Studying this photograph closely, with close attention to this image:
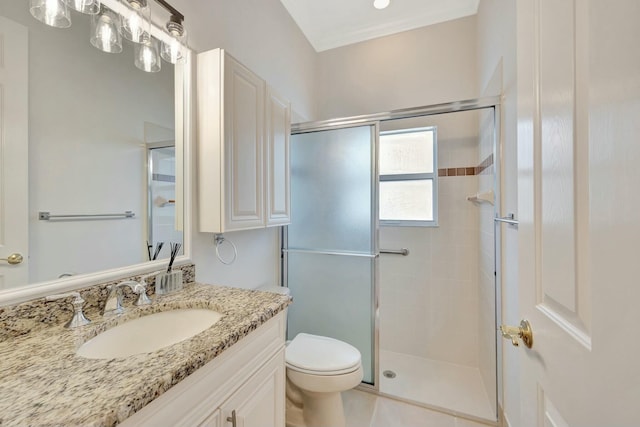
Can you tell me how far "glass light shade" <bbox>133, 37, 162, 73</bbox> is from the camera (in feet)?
3.63

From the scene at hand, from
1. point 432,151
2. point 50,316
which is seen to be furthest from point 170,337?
point 432,151

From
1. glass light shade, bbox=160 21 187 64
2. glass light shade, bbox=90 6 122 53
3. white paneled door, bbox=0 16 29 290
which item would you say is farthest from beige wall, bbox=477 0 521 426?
white paneled door, bbox=0 16 29 290

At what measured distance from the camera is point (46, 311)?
31.4 inches

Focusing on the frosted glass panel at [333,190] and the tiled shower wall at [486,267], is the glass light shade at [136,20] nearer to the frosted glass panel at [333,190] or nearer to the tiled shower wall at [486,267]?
the frosted glass panel at [333,190]

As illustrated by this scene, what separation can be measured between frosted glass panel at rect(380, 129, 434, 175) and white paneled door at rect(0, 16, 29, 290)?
88.4 inches

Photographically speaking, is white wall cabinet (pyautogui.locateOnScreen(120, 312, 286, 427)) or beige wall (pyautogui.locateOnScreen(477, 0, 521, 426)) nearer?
white wall cabinet (pyautogui.locateOnScreen(120, 312, 286, 427))

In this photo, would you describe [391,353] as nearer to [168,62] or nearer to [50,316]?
[50,316]

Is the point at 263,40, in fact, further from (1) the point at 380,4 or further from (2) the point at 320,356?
(2) the point at 320,356

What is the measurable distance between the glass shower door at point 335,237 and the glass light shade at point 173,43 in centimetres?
99

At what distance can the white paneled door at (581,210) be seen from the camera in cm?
37

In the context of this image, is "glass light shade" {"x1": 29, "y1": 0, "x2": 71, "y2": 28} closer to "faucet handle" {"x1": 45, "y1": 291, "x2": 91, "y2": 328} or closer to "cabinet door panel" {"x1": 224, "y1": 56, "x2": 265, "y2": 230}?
"cabinet door panel" {"x1": 224, "y1": 56, "x2": 265, "y2": 230}

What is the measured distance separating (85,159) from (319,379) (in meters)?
1.43

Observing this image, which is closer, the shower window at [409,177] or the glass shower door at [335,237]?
the glass shower door at [335,237]

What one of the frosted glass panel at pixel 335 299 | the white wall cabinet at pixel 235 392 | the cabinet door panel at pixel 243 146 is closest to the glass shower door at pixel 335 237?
the frosted glass panel at pixel 335 299
